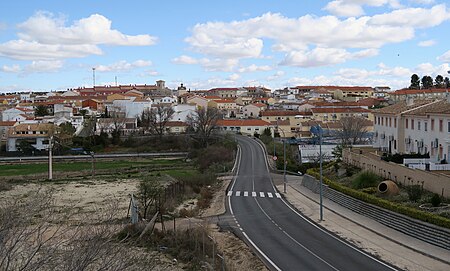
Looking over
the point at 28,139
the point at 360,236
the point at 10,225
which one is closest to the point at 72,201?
the point at 360,236

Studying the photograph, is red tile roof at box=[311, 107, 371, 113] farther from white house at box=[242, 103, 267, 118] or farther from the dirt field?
the dirt field

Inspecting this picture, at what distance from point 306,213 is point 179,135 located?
58.1m

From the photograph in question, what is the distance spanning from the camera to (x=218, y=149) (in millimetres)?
71500

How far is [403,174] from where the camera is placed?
33562 millimetres

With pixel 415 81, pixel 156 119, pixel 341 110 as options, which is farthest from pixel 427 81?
pixel 156 119

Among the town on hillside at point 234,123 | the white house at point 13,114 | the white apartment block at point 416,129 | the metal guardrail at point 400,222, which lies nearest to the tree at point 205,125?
the town on hillside at point 234,123

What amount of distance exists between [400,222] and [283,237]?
6220mm

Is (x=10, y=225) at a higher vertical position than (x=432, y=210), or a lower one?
higher

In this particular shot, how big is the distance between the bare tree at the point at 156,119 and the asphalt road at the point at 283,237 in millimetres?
50344

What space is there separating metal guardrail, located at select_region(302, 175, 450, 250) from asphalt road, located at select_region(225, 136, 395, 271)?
3637 mm

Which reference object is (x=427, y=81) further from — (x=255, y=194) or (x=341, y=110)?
(x=255, y=194)

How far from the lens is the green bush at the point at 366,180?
3636 centimetres

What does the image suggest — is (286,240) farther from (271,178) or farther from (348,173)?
(271,178)

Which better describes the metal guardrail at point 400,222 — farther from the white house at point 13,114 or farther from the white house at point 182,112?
the white house at point 13,114
